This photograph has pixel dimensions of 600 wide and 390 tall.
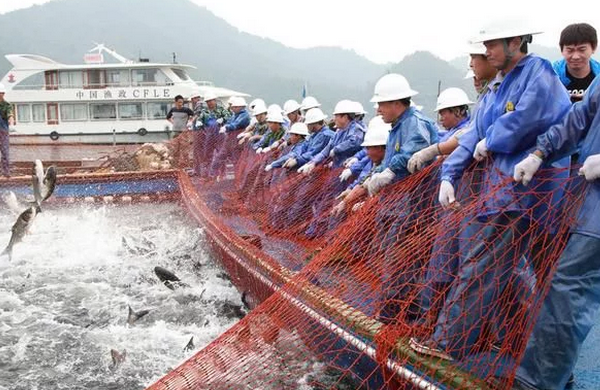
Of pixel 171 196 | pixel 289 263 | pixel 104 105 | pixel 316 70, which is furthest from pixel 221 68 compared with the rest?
pixel 289 263

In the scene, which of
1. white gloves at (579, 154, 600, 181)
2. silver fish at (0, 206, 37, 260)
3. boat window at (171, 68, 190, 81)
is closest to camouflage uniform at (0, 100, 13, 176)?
silver fish at (0, 206, 37, 260)

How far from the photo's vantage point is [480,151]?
3.91 m

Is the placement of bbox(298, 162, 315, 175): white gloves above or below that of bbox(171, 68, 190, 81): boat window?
below

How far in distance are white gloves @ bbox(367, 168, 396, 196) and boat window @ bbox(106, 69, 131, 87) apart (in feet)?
92.4

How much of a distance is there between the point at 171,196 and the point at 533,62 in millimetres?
12565

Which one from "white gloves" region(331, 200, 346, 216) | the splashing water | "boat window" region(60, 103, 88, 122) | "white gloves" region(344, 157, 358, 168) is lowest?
the splashing water


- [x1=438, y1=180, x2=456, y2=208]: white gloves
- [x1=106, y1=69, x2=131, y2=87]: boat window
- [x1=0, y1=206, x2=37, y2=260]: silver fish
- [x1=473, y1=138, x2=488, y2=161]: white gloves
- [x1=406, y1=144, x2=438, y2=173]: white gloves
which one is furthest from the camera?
[x1=106, y1=69, x2=131, y2=87]: boat window

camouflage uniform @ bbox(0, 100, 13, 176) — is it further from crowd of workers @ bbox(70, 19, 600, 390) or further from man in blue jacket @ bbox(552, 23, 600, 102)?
man in blue jacket @ bbox(552, 23, 600, 102)

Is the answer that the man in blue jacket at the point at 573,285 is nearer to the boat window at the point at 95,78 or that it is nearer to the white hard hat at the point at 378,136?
the white hard hat at the point at 378,136

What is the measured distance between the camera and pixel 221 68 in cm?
13700

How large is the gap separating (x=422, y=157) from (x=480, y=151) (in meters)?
0.75

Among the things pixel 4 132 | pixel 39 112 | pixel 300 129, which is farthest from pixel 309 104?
pixel 39 112

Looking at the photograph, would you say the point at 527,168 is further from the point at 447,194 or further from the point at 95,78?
the point at 95,78

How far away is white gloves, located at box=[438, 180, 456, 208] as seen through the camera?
405 centimetres
